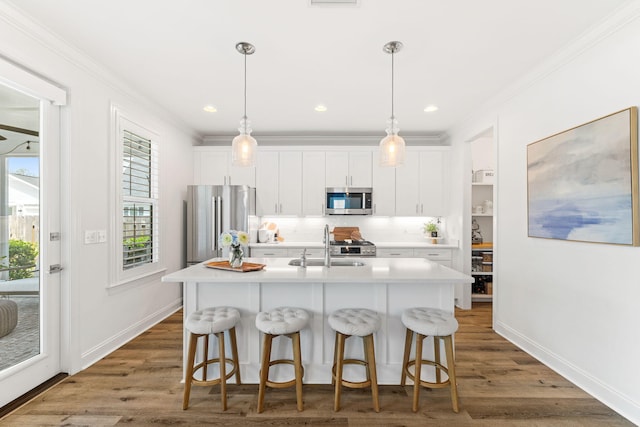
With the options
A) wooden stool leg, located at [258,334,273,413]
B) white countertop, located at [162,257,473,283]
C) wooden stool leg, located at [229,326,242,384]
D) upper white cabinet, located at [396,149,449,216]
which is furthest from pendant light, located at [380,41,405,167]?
upper white cabinet, located at [396,149,449,216]

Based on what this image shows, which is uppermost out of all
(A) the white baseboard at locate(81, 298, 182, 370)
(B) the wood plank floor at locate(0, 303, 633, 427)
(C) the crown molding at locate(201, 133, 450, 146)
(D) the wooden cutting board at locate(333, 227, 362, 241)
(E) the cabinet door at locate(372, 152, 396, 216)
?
(C) the crown molding at locate(201, 133, 450, 146)

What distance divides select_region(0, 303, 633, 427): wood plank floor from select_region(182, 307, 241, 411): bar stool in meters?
0.14

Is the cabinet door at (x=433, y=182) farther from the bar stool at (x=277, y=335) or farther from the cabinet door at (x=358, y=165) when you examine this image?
the bar stool at (x=277, y=335)

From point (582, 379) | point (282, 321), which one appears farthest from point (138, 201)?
point (582, 379)

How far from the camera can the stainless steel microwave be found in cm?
482

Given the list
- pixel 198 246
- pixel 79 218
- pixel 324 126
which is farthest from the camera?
pixel 324 126

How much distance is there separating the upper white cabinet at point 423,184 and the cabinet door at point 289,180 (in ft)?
5.03

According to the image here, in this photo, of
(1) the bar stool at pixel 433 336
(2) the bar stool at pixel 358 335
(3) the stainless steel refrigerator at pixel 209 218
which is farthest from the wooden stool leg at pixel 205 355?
(3) the stainless steel refrigerator at pixel 209 218

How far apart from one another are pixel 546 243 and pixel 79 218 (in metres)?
3.92

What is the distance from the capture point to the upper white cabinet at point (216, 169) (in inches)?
191

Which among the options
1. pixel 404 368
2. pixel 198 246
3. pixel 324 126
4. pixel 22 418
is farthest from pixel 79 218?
pixel 324 126

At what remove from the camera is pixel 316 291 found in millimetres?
2410

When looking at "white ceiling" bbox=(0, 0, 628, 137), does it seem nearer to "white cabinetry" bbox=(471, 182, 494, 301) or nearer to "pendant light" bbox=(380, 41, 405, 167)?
"pendant light" bbox=(380, 41, 405, 167)

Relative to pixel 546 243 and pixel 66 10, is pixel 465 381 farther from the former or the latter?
pixel 66 10
